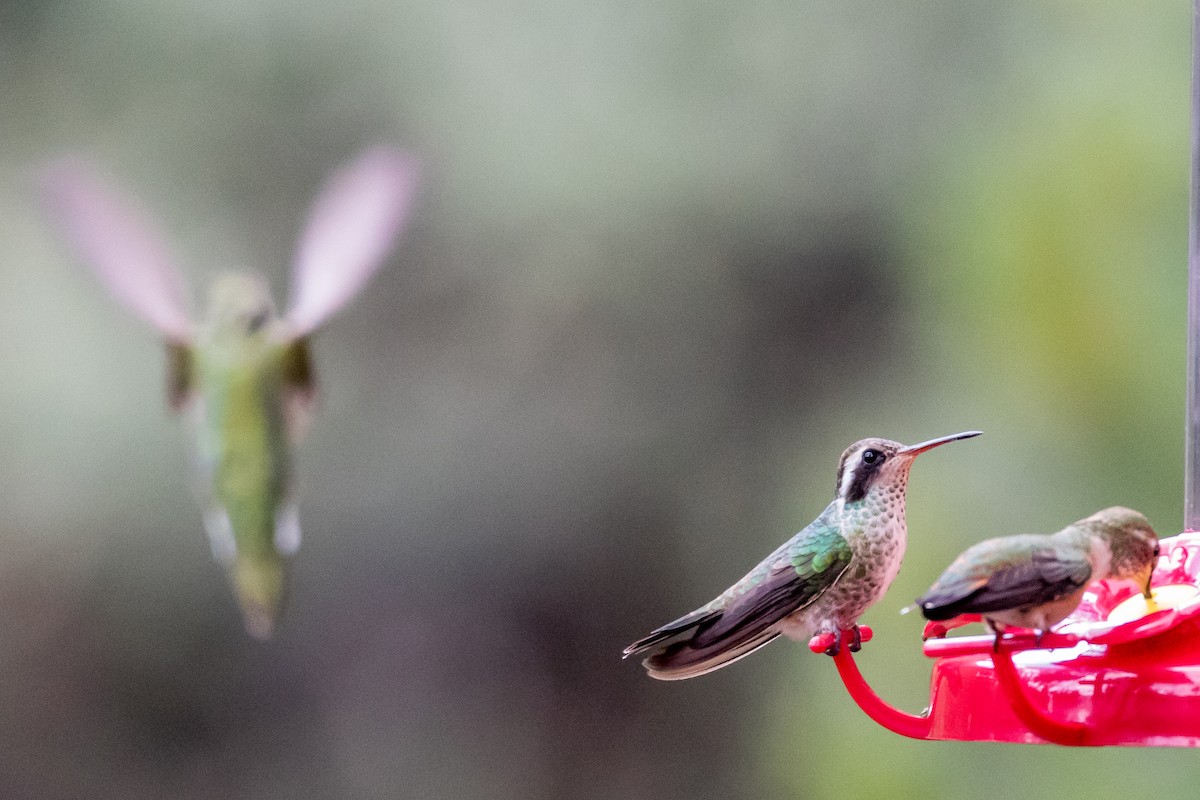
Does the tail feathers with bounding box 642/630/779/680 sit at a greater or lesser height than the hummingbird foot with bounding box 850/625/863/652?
greater

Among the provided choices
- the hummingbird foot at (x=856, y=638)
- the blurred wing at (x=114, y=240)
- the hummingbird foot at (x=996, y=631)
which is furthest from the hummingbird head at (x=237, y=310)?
the hummingbird foot at (x=996, y=631)

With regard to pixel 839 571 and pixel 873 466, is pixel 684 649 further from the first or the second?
pixel 873 466

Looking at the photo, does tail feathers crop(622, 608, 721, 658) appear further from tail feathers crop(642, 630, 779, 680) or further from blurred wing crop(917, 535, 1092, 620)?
blurred wing crop(917, 535, 1092, 620)

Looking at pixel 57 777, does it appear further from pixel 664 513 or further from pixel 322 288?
pixel 322 288

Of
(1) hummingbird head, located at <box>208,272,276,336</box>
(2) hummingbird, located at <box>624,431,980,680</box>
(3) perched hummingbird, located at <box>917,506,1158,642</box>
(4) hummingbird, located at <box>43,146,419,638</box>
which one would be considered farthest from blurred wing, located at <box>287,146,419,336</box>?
(3) perched hummingbird, located at <box>917,506,1158,642</box>

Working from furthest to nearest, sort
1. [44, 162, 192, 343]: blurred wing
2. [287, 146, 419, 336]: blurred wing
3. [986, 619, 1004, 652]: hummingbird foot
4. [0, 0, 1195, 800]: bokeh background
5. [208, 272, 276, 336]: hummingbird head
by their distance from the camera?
[0, 0, 1195, 800]: bokeh background → [208, 272, 276, 336]: hummingbird head → [287, 146, 419, 336]: blurred wing → [44, 162, 192, 343]: blurred wing → [986, 619, 1004, 652]: hummingbird foot

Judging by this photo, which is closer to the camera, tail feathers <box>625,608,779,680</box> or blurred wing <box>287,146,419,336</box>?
tail feathers <box>625,608,779,680</box>
